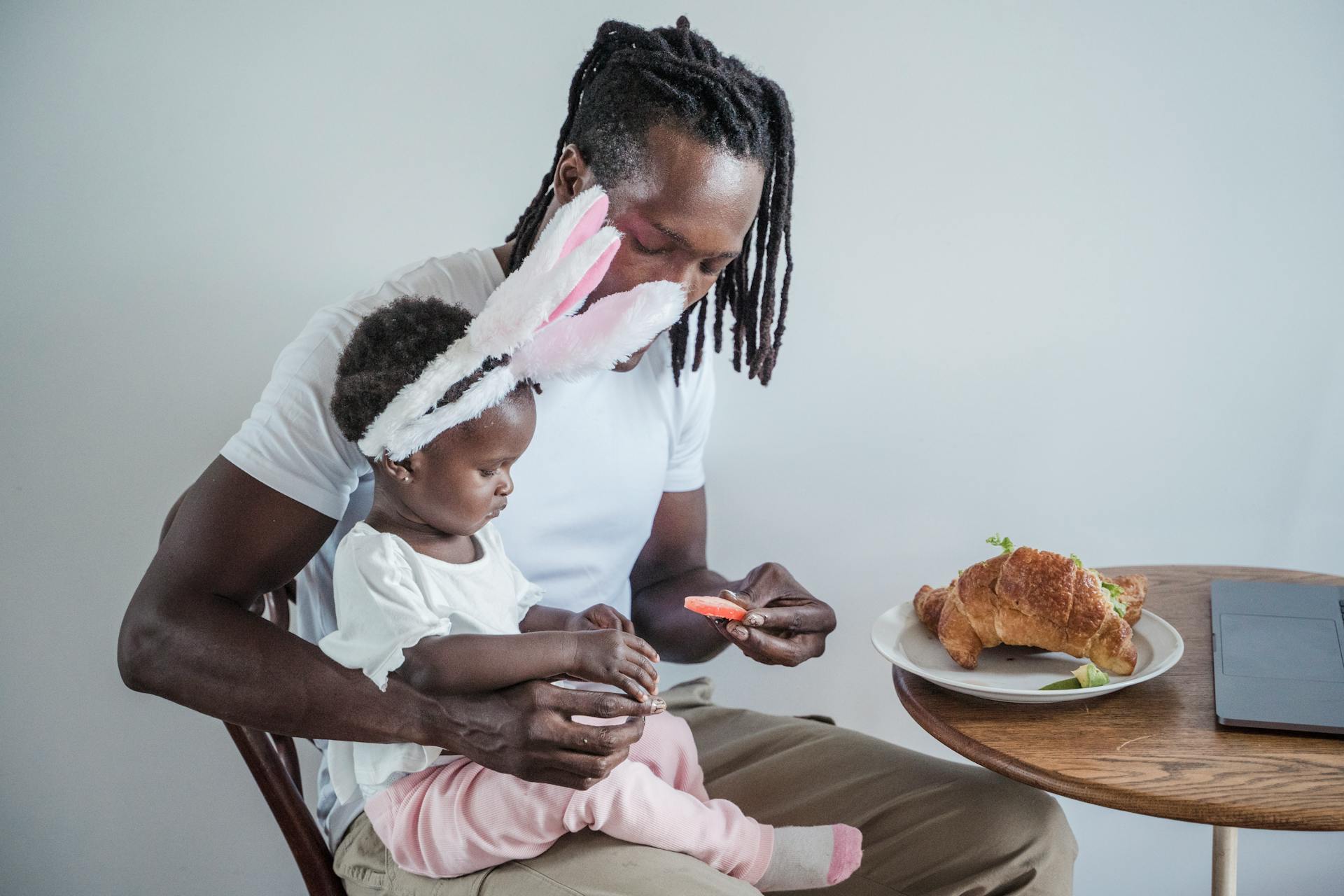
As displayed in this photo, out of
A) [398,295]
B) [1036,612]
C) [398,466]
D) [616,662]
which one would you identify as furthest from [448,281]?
[1036,612]

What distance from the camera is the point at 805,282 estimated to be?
67.2 inches

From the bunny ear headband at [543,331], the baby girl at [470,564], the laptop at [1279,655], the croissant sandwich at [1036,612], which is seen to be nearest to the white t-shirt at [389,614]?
the baby girl at [470,564]

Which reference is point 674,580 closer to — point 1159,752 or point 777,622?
point 777,622

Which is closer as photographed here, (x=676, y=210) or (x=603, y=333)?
(x=603, y=333)

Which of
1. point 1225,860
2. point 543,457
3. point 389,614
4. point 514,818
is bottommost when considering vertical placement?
point 1225,860

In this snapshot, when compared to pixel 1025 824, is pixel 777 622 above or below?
above

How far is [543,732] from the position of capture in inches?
38.9

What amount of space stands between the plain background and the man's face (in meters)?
0.55

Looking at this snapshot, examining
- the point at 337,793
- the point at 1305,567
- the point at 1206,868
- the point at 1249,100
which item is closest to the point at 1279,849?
the point at 1206,868

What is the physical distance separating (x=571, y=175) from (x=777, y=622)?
61 cm

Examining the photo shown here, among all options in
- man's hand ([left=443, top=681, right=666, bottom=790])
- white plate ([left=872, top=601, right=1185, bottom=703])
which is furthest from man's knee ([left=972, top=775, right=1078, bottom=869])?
man's hand ([left=443, top=681, right=666, bottom=790])

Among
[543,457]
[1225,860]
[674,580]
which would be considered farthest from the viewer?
[674,580]

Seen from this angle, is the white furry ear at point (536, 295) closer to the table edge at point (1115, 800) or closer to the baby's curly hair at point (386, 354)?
the baby's curly hair at point (386, 354)

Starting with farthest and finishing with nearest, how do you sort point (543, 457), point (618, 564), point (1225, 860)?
point (618, 564) < point (543, 457) < point (1225, 860)
